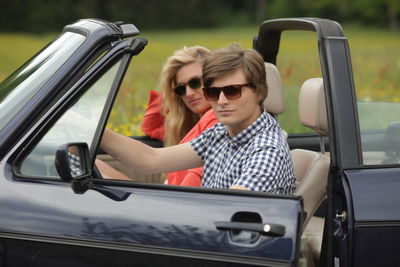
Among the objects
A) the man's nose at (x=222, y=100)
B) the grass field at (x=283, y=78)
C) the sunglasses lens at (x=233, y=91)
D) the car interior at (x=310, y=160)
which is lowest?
the grass field at (x=283, y=78)

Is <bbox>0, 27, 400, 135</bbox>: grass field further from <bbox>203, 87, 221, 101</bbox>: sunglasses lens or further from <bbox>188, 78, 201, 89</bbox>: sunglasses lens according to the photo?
<bbox>203, 87, 221, 101</bbox>: sunglasses lens

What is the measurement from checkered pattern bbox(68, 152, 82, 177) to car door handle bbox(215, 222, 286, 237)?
51 centimetres

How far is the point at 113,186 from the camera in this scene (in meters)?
2.63

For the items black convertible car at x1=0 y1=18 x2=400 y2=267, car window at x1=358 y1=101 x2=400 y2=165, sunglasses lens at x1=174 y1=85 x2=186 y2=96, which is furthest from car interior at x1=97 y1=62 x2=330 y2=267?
sunglasses lens at x1=174 y1=85 x2=186 y2=96

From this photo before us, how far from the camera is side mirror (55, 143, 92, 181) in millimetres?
2486

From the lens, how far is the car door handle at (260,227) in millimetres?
2439

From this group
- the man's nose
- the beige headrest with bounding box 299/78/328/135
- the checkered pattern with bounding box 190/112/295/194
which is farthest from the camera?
the beige headrest with bounding box 299/78/328/135

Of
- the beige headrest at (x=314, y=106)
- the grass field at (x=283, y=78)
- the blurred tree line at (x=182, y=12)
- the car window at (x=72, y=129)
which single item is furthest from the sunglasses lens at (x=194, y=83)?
the blurred tree line at (x=182, y=12)

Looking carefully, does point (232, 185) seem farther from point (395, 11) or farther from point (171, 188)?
point (395, 11)

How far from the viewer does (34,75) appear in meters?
2.83

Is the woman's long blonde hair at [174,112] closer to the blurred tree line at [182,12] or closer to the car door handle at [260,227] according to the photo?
the car door handle at [260,227]

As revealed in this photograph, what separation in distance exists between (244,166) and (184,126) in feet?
4.68

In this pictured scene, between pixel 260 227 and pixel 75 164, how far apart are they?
26.1 inches

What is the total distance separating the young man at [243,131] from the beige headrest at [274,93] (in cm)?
41
